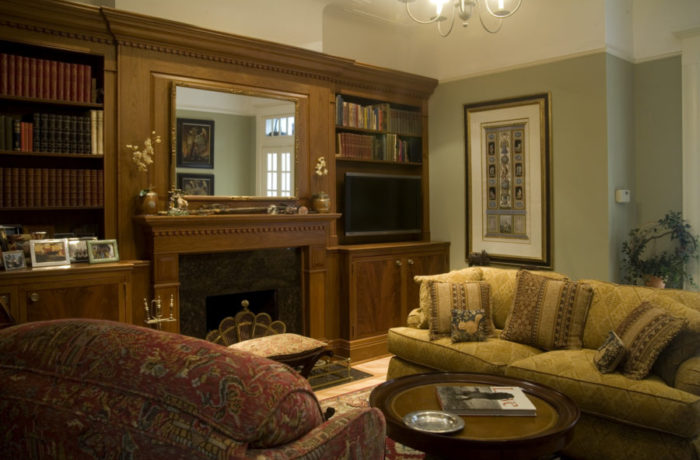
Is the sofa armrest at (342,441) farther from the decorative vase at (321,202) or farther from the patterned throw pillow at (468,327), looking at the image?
the decorative vase at (321,202)

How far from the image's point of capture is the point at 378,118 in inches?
217

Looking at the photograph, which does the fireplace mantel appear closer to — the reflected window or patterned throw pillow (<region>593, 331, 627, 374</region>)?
the reflected window

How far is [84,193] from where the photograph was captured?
3.73 m

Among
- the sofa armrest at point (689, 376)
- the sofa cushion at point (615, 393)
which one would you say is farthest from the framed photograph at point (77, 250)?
the sofa armrest at point (689, 376)

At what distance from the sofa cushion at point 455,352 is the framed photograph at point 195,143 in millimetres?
1943

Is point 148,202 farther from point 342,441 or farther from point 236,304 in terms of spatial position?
point 342,441

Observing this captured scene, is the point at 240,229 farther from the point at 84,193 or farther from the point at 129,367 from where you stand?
the point at 129,367

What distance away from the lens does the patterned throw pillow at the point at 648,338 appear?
2.74 metres

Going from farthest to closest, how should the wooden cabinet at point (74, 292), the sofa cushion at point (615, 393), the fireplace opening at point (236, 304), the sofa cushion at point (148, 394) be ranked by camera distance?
the fireplace opening at point (236, 304) < the wooden cabinet at point (74, 292) < the sofa cushion at point (615, 393) < the sofa cushion at point (148, 394)

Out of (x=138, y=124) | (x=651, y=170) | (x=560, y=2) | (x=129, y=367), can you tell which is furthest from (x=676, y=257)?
(x=129, y=367)

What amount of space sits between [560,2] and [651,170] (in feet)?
5.63

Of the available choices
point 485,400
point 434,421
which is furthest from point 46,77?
point 485,400

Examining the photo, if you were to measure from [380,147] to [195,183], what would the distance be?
2045mm

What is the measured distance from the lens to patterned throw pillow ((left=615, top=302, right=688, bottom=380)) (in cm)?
274
